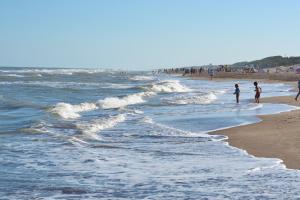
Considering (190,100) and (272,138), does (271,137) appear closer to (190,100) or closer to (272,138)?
(272,138)

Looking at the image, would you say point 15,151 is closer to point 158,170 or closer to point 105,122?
point 158,170

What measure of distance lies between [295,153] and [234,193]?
3538 millimetres

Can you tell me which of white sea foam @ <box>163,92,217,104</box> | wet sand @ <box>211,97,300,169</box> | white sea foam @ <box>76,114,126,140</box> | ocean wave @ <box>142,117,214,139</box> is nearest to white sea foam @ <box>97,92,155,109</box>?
white sea foam @ <box>163,92,217,104</box>

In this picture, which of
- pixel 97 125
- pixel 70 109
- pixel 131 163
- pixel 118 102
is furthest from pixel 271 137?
pixel 118 102

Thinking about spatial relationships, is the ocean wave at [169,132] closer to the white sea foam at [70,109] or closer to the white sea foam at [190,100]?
the white sea foam at [70,109]

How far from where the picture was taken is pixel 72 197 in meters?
7.34

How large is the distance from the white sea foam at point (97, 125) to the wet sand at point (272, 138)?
3330mm

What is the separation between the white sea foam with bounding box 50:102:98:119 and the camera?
20125mm

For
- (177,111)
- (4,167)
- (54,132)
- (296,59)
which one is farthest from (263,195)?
(296,59)

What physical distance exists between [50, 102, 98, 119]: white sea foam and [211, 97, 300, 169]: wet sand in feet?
23.0

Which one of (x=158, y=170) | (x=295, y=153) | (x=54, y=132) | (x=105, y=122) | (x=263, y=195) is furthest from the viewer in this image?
(x=105, y=122)

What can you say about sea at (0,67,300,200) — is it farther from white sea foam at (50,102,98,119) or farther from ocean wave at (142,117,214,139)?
white sea foam at (50,102,98,119)

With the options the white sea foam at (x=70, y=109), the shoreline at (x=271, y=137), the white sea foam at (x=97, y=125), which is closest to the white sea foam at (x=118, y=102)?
the white sea foam at (x=70, y=109)

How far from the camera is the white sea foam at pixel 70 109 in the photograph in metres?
20.1
